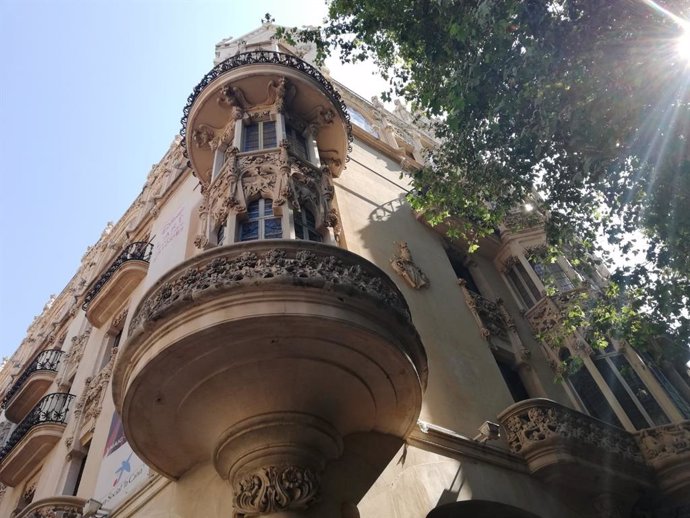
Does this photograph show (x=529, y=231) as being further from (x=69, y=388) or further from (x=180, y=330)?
(x=69, y=388)

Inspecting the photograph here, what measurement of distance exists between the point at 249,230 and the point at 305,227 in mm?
1051

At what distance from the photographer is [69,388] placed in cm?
1816

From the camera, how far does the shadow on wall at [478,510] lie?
8750mm

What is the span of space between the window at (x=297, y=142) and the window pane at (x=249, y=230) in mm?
2322

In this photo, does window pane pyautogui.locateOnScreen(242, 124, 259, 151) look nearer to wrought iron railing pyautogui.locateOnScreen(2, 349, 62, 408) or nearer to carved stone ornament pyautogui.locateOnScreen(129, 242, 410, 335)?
carved stone ornament pyautogui.locateOnScreen(129, 242, 410, 335)

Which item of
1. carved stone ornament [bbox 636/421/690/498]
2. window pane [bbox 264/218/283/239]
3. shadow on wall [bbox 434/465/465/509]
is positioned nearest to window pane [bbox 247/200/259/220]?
window pane [bbox 264/218/283/239]

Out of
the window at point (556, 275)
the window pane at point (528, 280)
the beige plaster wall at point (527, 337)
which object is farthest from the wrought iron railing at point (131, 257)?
the window at point (556, 275)

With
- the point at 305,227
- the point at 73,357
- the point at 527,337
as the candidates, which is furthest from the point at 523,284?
the point at 73,357

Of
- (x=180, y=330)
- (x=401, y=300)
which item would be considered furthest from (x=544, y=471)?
(x=180, y=330)

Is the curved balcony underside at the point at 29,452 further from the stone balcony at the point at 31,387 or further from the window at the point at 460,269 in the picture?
the window at the point at 460,269

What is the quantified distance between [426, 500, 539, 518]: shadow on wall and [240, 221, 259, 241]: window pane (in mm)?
5536

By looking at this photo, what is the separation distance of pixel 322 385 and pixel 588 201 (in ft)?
23.7

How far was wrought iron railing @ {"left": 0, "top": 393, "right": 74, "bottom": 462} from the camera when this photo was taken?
15406mm

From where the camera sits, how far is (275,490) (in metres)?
6.85
